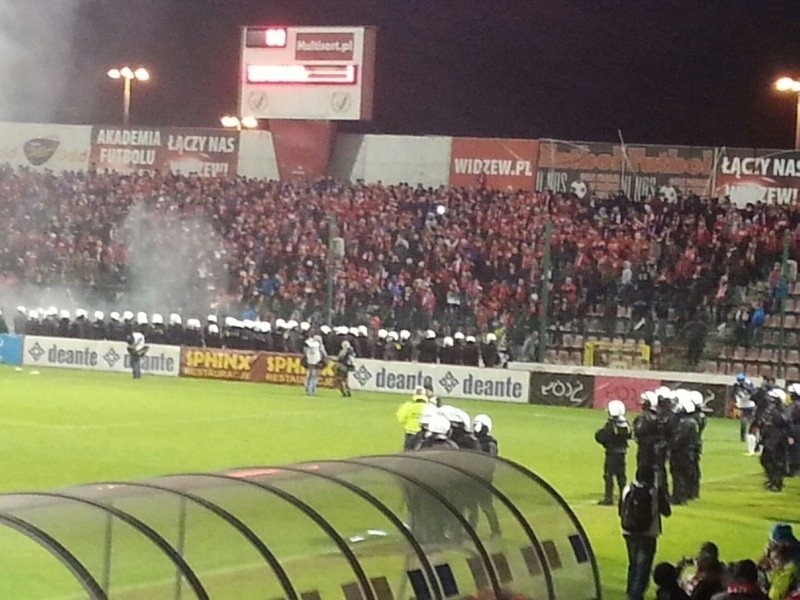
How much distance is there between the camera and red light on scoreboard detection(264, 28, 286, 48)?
55250mm

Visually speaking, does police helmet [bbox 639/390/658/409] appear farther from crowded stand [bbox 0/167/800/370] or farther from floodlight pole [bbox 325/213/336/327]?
floodlight pole [bbox 325/213/336/327]

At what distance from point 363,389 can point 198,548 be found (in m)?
34.9

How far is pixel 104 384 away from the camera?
137 ft

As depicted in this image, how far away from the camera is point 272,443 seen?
95.1 ft

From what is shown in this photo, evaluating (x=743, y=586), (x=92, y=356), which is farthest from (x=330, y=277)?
(x=743, y=586)

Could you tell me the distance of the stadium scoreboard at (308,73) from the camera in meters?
54.4

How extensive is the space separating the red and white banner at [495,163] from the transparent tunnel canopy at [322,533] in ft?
130

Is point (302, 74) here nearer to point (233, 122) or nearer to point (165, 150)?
point (165, 150)

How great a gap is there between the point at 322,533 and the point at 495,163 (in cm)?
4252

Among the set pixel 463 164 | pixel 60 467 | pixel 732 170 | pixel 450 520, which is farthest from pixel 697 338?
pixel 450 520

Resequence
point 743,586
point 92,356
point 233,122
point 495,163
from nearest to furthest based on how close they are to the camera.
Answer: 1. point 743,586
2. point 92,356
3. point 495,163
4. point 233,122

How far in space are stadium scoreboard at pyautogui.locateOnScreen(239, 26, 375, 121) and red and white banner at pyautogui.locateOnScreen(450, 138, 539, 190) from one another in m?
4.08

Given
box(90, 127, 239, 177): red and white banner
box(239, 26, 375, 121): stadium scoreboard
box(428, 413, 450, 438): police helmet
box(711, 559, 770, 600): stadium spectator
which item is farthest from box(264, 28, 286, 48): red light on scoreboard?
box(711, 559, 770, 600): stadium spectator

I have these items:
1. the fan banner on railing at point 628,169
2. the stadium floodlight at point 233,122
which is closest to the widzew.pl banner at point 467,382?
the fan banner on railing at point 628,169
